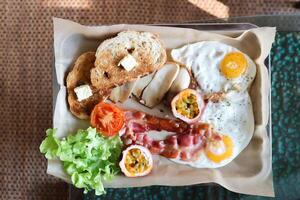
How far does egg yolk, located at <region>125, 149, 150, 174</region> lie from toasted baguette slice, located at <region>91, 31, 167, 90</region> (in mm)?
212

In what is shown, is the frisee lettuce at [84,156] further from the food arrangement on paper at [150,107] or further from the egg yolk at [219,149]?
the egg yolk at [219,149]

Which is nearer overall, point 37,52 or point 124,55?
point 124,55

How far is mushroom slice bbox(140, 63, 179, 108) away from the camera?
1.37m

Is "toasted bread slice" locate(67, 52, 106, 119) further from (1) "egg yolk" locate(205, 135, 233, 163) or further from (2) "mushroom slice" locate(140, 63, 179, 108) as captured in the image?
(1) "egg yolk" locate(205, 135, 233, 163)

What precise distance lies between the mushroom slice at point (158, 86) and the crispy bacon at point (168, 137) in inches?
1.7

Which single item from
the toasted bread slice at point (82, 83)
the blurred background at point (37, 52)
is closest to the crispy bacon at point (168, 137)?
the toasted bread slice at point (82, 83)

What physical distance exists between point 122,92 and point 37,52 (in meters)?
0.52

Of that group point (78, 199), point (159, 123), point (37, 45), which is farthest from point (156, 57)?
point (37, 45)

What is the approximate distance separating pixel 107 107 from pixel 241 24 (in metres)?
0.44

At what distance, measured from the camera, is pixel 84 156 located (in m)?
1.30

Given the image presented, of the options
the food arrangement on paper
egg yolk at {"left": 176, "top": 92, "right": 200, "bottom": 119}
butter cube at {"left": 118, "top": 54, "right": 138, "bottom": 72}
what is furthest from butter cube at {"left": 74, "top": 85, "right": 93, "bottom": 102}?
egg yolk at {"left": 176, "top": 92, "right": 200, "bottom": 119}

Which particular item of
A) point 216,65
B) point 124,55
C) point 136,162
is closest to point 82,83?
point 124,55

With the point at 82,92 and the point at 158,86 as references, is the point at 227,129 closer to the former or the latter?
the point at 158,86

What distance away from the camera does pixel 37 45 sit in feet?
5.77
